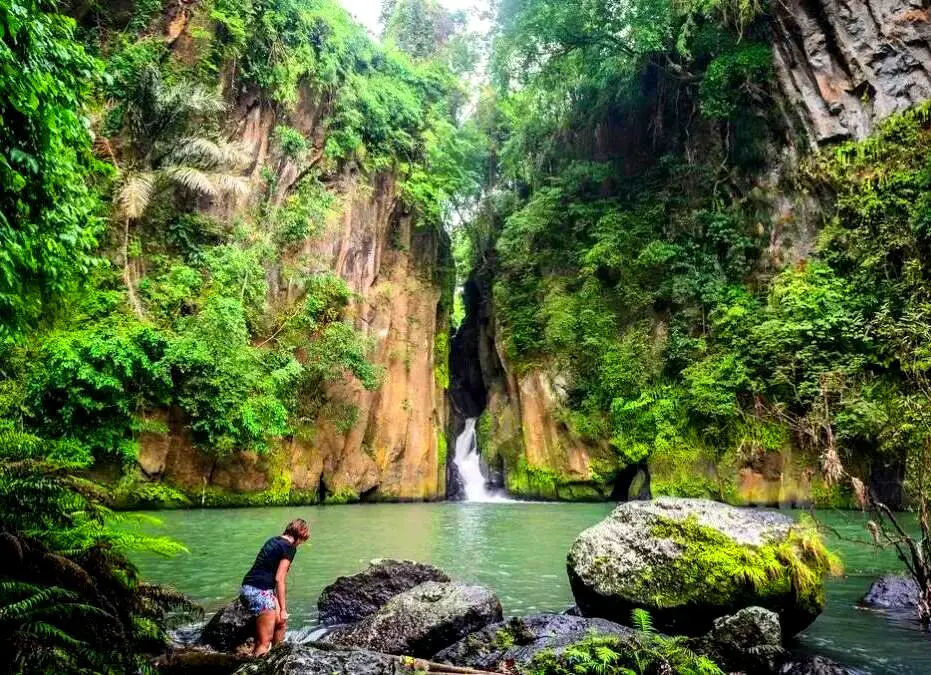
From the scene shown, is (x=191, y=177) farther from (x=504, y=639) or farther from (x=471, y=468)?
(x=471, y=468)

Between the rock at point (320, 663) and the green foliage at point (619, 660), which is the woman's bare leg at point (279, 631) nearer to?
the rock at point (320, 663)

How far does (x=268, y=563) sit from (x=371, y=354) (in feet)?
61.7

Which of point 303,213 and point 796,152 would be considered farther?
point 303,213

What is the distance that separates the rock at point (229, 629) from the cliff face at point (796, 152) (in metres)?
13.7

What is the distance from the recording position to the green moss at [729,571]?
5797mm

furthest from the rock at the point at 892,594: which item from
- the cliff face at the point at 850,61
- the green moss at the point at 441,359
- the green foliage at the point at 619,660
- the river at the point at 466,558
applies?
the green moss at the point at 441,359

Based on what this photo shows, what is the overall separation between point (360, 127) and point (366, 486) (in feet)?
45.4

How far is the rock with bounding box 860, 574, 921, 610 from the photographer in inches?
275

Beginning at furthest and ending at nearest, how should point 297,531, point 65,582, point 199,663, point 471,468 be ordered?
point 471,468
point 297,531
point 199,663
point 65,582

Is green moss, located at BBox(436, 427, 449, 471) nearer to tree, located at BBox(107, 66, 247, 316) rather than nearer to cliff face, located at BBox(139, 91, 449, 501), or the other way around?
cliff face, located at BBox(139, 91, 449, 501)

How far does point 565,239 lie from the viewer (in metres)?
26.1

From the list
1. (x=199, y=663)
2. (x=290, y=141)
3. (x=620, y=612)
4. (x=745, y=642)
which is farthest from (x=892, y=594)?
(x=290, y=141)

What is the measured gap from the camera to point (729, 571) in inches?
230

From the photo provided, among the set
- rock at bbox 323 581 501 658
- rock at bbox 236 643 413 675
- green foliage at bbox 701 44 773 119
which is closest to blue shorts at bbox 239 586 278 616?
rock at bbox 323 581 501 658
